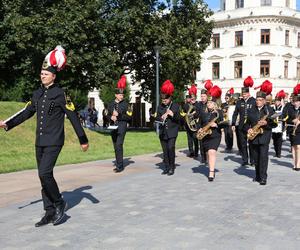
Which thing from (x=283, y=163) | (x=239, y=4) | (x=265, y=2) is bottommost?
(x=283, y=163)

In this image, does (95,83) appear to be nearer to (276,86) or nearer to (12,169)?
(12,169)

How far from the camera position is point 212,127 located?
32.8 ft

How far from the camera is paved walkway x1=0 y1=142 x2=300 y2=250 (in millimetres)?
5496

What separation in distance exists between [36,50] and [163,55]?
7.28 m

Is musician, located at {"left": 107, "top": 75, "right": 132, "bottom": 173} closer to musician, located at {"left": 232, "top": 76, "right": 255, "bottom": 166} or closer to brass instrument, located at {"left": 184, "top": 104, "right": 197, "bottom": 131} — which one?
brass instrument, located at {"left": 184, "top": 104, "right": 197, "bottom": 131}

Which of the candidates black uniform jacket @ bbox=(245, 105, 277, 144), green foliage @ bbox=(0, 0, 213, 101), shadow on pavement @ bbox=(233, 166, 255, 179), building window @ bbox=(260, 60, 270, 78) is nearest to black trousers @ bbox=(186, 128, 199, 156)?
shadow on pavement @ bbox=(233, 166, 255, 179)

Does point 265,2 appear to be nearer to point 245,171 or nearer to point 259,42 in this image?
point 259,42

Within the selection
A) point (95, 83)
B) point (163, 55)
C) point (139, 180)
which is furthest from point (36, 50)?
point (139, 180)

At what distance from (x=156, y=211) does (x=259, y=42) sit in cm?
4834

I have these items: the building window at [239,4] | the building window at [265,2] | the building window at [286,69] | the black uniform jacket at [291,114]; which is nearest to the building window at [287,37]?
the building window at [286,69]

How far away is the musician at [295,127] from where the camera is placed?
11.8 m

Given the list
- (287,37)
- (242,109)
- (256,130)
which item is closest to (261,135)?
(256,130)

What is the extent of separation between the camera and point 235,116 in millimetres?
13398

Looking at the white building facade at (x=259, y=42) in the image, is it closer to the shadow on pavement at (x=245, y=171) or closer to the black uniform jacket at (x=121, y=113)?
the shadow on pavement at (x=245, y=171)
